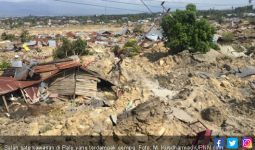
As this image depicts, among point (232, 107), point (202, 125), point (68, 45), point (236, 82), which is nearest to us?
point (202, 125)

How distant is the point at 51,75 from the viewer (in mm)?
16516

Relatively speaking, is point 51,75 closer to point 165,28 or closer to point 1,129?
point 1,129

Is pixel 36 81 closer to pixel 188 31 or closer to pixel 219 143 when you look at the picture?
pixel 219 143

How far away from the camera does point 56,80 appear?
1681 cm

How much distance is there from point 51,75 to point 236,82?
924cm

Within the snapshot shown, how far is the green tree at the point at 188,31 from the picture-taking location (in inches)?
968

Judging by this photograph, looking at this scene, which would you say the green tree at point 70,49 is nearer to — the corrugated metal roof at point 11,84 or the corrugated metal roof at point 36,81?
the corrugated metal roof at point 36,81

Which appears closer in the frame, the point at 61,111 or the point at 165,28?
the point at 61,111

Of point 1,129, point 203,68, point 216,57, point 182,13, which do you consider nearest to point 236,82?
point 203,68

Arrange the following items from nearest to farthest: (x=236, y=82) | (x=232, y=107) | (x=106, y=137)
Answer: (x=106, y=137) → (x=232, y=107) → (x=236, y=82)

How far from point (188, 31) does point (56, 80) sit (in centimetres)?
1137

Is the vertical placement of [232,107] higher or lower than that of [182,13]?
lower

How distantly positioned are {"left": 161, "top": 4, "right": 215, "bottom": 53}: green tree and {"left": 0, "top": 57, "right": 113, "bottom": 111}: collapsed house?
9201 mm

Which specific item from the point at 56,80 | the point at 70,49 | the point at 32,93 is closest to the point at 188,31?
the point at 70,49
